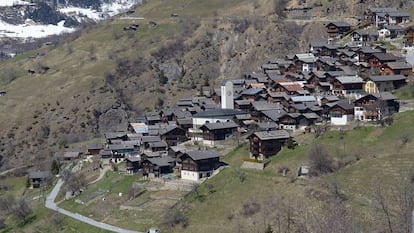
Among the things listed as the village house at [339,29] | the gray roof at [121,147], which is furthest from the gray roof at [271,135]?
the village house at [339,29]

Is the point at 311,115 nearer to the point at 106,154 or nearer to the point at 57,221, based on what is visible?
the point at 106,154

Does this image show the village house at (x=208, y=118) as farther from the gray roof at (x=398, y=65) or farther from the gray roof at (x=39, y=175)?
the gray roof at (x=39, y=175)

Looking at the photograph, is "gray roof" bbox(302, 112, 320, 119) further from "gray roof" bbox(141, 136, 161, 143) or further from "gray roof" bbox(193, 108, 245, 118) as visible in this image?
"gray roof" bbox(141, 136, 161, 143)

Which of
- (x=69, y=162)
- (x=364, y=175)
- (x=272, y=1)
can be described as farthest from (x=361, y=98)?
(x=272, y=1)

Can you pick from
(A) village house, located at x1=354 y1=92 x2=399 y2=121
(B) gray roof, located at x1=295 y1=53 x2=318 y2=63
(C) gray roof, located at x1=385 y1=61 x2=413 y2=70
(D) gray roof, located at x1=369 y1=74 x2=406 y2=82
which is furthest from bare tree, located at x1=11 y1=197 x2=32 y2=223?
(C) gray roof, located at x1=385 y1=61 x2=413 y2=70

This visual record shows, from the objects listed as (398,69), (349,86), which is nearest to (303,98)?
(349,86)
